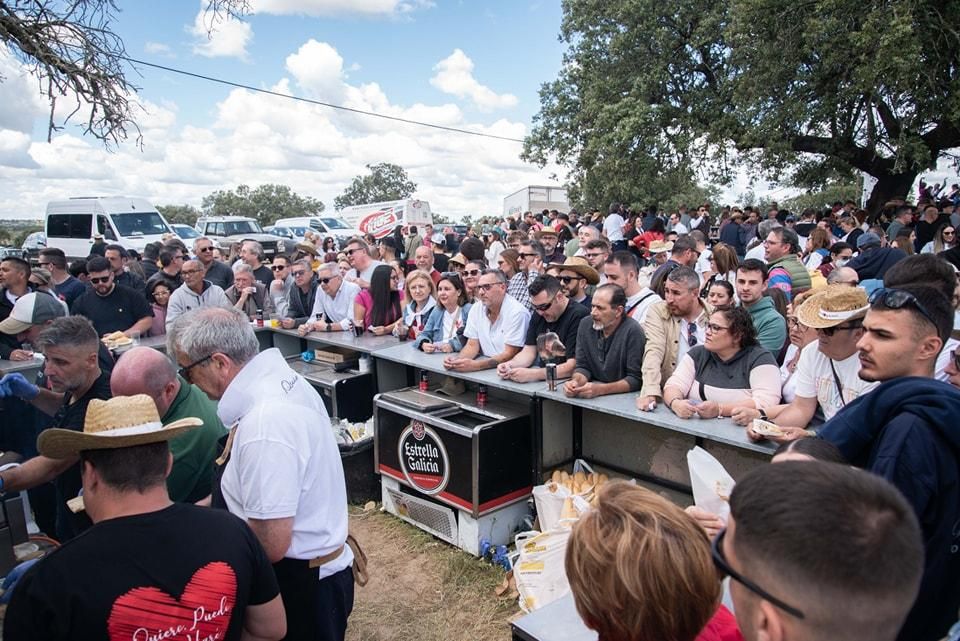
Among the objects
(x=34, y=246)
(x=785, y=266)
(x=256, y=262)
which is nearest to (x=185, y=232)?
(x=34, y=246)

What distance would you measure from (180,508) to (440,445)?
9.14ft

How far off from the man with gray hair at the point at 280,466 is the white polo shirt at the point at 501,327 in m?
2.63

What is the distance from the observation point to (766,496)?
1.09 m

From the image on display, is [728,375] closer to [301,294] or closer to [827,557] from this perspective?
[827,557]

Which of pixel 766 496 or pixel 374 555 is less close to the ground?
pixel 766 496

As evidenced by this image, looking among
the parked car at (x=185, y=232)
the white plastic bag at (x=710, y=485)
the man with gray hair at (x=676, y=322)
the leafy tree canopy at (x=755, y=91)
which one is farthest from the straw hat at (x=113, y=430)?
the parked car at (x=185, y=232)

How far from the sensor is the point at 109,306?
650 centimetres

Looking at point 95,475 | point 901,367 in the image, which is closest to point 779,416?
point 901,367

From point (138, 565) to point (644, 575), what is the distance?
4.26 feet

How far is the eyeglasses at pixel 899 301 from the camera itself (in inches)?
80.1

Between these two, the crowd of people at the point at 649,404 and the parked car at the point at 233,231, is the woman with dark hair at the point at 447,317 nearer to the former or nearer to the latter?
the crowd of people at the point at 649,404

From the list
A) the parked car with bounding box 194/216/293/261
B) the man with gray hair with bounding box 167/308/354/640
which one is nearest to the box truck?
the parked car with bounding box 194/216/293/261

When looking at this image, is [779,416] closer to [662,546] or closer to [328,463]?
[662,546]

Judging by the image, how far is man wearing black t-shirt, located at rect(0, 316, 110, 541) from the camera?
294 cm
